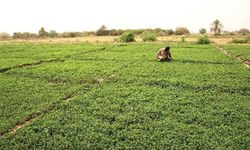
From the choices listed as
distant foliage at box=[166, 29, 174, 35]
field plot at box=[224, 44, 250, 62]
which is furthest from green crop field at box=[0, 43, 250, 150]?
distant foliage at box=[166, 29, 174, 35]

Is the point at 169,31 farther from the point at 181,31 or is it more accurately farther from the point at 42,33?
the point at 42,33

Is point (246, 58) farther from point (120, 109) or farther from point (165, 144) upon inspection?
point (165, 144)

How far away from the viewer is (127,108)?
15.1 metres

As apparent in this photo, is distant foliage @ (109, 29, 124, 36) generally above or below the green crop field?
above

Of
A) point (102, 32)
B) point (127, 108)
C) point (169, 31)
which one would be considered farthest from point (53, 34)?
point (127, 108)

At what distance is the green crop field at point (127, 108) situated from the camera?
11.5 meters

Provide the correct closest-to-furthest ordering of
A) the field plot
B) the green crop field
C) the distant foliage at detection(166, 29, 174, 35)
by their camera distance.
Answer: the green crop field, the field plot, the distant foliage at detection(166, 29, 174, 35)

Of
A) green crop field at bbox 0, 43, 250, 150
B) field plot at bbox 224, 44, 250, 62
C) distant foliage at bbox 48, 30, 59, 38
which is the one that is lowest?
green crop field at bbox 0, 43, 250, 150

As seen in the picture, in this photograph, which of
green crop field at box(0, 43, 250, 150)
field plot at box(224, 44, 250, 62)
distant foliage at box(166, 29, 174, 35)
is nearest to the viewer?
green crop field at box(0, 43, 250, 150)

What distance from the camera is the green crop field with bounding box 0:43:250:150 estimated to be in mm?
11508

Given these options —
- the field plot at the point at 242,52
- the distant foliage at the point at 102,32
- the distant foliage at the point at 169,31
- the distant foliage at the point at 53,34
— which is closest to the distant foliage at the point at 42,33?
the distant foliage at the point at 53,34

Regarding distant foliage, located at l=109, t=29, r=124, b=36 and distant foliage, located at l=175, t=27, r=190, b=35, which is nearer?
distant foliage, located at l=175, t=27, r=190, b=35

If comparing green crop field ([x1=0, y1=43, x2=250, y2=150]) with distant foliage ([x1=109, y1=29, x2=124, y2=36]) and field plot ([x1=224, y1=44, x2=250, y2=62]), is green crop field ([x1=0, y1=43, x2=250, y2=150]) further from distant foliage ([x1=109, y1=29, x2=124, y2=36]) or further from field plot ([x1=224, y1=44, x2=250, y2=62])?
distant foliage ([x1=109, y1=29, x2=124, y2=36])

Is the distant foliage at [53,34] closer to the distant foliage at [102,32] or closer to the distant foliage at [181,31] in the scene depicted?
the distant foliage at [102,32]
